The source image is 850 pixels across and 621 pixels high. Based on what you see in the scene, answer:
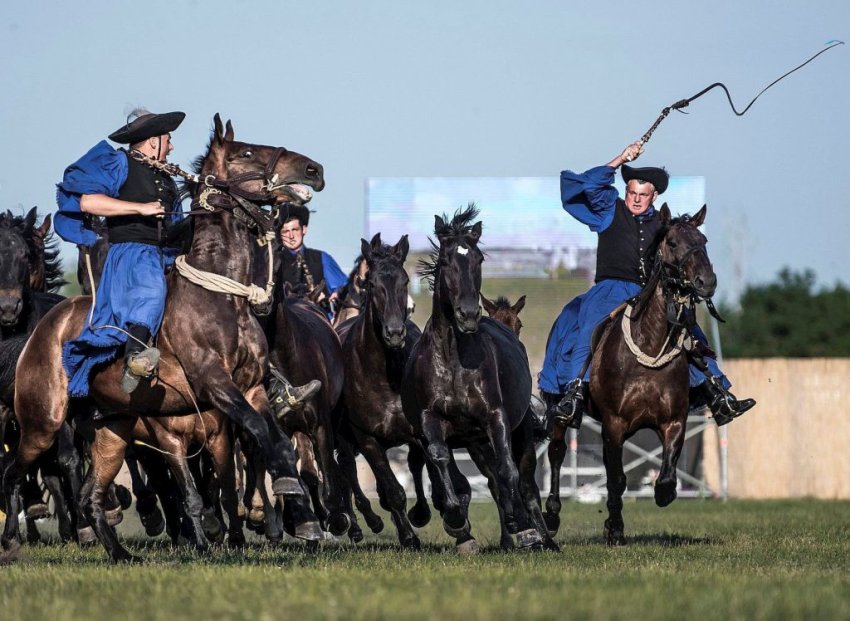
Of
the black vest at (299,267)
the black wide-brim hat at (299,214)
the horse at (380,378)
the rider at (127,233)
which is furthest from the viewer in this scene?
the black vest at (299,267)

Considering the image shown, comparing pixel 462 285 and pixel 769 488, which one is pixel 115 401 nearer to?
pixel 462 285

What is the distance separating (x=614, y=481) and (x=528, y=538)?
2.03 metres

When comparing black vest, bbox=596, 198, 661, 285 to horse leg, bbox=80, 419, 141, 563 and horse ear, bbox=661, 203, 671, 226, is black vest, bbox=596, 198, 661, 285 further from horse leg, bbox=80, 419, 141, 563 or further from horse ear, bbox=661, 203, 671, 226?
horse leg, bbox=80, 419, 141, 563

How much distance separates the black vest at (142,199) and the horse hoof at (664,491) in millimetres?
4652

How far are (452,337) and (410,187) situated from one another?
29.3 meters

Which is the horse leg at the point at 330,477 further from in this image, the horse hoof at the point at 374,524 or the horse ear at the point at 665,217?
the horse ear at the point at 665,217

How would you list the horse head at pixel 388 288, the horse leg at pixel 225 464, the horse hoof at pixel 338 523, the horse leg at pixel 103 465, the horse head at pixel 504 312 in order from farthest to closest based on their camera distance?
the horse head at pixel 504 312
the horse hoof at pixel 338 523
the horse head at pixel 388 288
the horse leg at pixel 225 464
the horse leg at pixel 103 465

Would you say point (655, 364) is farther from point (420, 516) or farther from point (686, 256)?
point (420, 516)

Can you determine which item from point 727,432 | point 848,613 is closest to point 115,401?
point 848,613

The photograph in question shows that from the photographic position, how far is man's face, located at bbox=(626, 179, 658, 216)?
526 inches

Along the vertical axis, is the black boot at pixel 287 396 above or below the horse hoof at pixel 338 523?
above

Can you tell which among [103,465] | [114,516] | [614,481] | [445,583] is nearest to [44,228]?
[114,516]

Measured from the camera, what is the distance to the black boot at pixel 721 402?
12.6 metres

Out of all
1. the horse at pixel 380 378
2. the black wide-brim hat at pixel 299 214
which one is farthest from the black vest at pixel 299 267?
the horse at pixel 380 378
